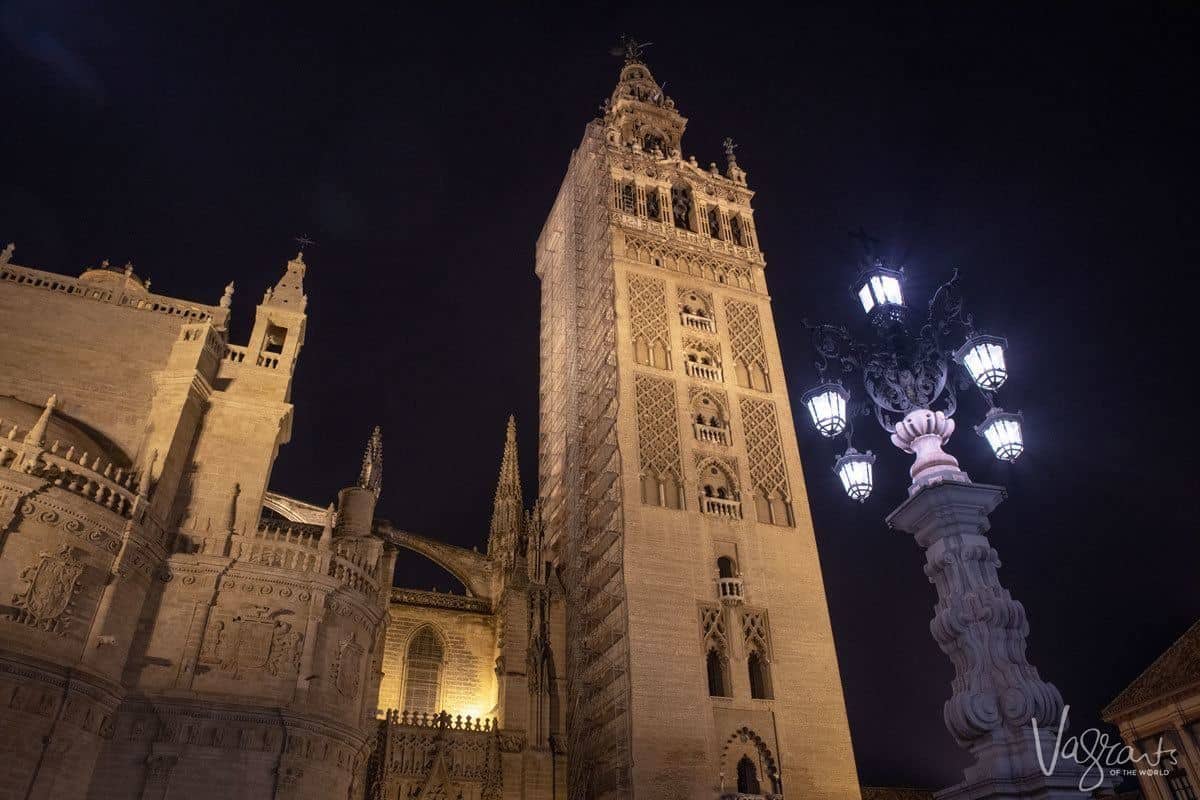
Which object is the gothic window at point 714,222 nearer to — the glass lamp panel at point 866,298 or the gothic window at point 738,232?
the gothic window at point 738,232

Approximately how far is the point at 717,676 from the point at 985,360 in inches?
671

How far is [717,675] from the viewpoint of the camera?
2452 centimetres

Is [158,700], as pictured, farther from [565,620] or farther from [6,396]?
[565,620]

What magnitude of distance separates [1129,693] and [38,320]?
118ft

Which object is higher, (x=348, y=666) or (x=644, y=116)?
(x=644, y=116)

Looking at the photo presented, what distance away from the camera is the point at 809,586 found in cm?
2678

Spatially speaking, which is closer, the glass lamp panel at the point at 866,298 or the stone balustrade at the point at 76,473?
the glass lamp panel at the point at 866,298

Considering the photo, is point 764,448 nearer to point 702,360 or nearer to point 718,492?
point 718,492

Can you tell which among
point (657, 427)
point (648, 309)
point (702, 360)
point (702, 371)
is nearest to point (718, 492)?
point (657, 427)

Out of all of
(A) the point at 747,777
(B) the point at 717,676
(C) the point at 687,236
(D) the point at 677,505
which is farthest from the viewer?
(C) the point at 687,236

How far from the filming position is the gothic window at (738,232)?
121 feet

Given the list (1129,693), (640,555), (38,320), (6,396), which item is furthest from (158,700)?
(1129,693)

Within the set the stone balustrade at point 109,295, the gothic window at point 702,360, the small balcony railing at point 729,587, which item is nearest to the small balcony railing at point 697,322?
the gothic window at point 702,360

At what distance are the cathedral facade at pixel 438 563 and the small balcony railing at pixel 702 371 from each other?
0.14 metres
